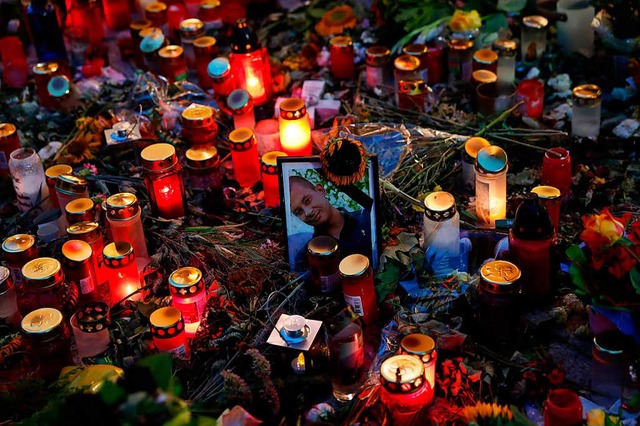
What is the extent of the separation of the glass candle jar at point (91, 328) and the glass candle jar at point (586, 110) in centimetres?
194

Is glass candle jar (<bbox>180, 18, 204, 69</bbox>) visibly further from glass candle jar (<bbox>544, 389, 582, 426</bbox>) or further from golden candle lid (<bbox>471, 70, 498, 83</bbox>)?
glass candle jar (<bbox>544, 389, 582, 426</bbox>)

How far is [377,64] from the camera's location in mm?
3701

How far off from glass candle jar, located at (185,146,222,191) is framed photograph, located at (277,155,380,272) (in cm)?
50

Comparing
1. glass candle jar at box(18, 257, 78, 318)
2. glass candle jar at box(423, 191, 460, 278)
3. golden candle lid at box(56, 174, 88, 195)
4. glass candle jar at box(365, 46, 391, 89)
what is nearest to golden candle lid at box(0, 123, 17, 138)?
golden candle lid at box(56, 174, 88, 195)

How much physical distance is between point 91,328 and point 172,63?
175cm

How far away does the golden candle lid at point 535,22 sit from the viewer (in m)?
3.75

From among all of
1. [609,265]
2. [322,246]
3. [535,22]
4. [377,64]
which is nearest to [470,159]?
[322,246]

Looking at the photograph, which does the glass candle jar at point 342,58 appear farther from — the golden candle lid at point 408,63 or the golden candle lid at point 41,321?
the golden candle lid at point 41,321

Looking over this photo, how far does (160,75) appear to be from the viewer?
3869 mm

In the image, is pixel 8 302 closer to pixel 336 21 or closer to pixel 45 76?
pixel 45 76

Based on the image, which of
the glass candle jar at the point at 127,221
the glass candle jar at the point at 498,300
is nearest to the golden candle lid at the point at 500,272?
the glass candle jar at the point at 498,300

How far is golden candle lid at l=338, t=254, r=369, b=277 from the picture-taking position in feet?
7.89

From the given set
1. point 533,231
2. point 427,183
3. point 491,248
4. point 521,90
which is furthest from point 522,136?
point 533,231

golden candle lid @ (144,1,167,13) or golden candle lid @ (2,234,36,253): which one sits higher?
golden candle lid @ (144,1,167,13)
